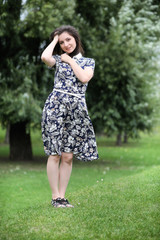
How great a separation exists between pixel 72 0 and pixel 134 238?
11086 millimetres

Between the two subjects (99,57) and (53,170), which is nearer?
(53,170)

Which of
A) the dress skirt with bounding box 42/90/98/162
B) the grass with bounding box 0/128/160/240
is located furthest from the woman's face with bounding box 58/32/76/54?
the grass with bounding box 0/128/160/240

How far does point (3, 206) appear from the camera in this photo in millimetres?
8547

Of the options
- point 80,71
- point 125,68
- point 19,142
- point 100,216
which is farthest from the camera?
point 19,142

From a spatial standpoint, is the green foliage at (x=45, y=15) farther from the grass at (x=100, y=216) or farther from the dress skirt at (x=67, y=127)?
the dress skirt at (x=67, y=127)

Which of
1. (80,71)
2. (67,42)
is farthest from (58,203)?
(67,42)

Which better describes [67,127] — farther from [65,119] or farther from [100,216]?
[100,216]

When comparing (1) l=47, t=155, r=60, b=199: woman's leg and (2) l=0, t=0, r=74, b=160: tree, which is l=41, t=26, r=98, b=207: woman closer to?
(1) l=47, t=155, r=60, b=199: woman's leg

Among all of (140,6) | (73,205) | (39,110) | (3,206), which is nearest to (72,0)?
(140,6)

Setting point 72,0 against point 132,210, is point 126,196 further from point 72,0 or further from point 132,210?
point 72,0

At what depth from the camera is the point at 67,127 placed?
4898 mm

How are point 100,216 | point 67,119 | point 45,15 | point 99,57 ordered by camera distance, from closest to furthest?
point 100,216, point 67,119, point 45,15, point 99,57

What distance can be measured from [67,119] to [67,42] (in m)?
0.98

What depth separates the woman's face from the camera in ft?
16.6
